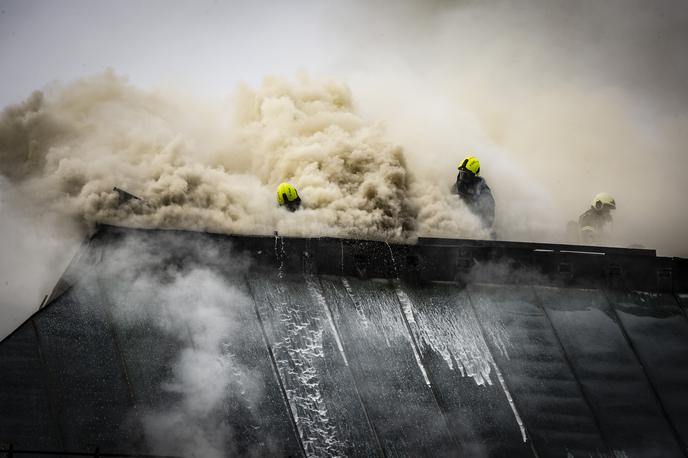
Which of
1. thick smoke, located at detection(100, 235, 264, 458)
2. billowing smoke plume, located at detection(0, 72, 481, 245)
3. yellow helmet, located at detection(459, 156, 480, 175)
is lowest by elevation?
thick smoke, located at detection(100, 235, 264, 458)

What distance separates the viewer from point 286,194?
15.8 metres

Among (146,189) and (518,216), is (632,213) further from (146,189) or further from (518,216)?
(146,189)

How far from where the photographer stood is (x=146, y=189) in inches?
574

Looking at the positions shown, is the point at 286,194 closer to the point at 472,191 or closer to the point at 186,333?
the point at 472,191

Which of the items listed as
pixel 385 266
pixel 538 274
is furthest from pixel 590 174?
pixel 385 266

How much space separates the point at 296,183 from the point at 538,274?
16.4ft

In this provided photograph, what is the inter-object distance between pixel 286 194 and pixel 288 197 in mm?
69

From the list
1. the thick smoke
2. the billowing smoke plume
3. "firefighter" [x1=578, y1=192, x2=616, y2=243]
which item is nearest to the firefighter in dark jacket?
the billowing smoke plume

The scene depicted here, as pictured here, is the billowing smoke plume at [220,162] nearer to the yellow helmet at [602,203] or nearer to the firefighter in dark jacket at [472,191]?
the firefighter in dark jacket at [472,191]

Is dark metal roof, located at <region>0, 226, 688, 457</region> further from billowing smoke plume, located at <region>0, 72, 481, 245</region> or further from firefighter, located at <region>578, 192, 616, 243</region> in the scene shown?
firefighter, located at <region>578, 192, 616, 243</region>

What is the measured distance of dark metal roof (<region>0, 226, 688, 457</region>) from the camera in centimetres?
1162

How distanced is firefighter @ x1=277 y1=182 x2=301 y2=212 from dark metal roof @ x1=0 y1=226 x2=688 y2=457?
6.05 ft

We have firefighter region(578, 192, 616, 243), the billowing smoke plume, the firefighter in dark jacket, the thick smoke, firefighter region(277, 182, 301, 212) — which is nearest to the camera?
the thick smoke

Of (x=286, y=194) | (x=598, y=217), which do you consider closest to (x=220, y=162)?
(x=286, y=194)
